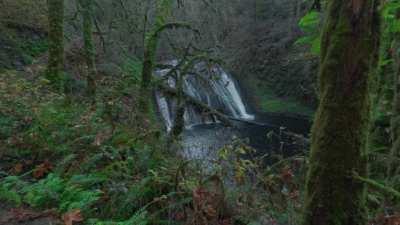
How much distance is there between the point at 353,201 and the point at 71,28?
1624 cm

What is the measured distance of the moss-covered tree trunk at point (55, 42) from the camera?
9.80 meters

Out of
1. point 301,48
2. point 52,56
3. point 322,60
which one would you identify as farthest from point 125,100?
point 301,48

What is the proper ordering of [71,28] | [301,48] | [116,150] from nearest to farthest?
1. [116,150]
2. [71,28]
3. [301,48]

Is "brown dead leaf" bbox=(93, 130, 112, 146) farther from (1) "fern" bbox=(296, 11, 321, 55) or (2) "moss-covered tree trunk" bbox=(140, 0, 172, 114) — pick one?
(2) "moss-covered tree trunk" bbox=(140, 0, 172, 114)

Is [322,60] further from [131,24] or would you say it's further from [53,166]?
[131,24]

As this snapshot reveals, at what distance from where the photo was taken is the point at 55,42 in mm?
9820

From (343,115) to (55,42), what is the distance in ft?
28.9

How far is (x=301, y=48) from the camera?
25141 millimetres

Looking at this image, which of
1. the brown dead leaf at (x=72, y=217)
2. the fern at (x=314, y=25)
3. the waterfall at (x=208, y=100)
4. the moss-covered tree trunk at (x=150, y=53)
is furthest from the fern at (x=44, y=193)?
the waterfall at (x=208, y=100)

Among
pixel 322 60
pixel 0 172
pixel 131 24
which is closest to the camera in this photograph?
pixel 322 60

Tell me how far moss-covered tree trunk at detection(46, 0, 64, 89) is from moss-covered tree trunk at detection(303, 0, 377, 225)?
27.7 feet

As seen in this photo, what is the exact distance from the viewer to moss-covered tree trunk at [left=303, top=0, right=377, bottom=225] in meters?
2.50

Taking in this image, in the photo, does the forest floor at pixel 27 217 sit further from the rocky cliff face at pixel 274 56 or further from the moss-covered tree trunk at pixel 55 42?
the rocky cliff face at pixel 274 56

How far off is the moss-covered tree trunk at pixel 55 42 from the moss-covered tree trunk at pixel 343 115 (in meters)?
8.44
